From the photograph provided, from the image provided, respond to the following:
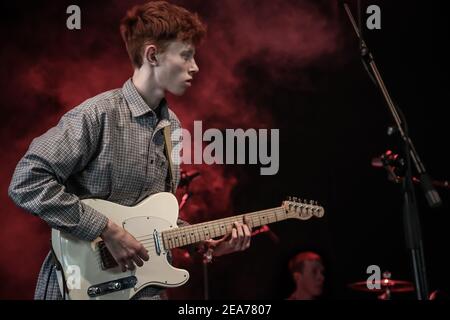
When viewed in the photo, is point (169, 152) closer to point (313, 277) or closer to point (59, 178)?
point (59, 178)

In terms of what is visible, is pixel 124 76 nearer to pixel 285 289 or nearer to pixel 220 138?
pixel 220 138

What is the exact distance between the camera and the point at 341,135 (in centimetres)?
357

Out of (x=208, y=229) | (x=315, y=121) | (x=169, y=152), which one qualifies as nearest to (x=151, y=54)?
(x=169, y=152)

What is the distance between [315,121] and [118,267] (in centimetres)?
176

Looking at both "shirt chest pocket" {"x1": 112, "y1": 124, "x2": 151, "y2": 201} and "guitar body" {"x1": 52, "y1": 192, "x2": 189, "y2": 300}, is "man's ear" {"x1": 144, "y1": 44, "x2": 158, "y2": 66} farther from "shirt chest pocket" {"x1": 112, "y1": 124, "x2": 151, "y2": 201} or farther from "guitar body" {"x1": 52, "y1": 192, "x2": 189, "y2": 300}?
"guitar body" {"x1": 52, "y1": 192, "x2": 189, "y2": 300}

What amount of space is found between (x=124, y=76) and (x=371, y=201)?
1657 mm

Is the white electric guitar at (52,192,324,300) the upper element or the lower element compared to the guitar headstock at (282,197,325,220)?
lower

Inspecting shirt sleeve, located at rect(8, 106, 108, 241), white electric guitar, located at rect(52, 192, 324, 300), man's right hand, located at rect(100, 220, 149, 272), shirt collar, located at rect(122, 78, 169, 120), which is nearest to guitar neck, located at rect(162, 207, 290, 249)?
white electric guitar, located at rect(52, 192, 324, 300)

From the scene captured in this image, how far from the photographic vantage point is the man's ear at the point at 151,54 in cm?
246

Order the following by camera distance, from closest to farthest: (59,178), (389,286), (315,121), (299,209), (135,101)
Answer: (59,178) < (135,101) < (299,209) < (389,286) < (315,121)

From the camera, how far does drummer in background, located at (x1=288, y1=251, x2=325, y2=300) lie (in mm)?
3584

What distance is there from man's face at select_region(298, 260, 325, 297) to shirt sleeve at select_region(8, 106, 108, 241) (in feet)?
5.78

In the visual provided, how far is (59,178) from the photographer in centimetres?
215
